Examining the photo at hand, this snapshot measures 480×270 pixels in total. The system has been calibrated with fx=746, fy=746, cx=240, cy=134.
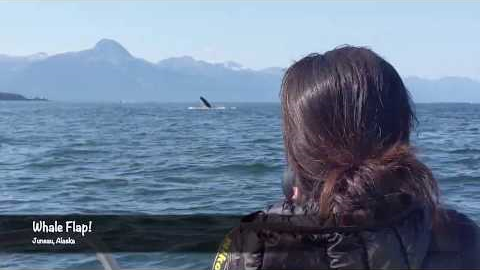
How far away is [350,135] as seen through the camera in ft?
4.83

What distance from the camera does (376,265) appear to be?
141 centimetres

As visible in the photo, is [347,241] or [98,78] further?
[98,78]

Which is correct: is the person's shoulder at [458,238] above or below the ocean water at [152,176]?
above

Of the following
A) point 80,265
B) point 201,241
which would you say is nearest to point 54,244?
point 201,241

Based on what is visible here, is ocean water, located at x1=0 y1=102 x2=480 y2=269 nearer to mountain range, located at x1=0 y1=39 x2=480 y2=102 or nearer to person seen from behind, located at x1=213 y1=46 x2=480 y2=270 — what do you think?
person seen from behind, located at x1=213 y1=46 x2=480 y2=270

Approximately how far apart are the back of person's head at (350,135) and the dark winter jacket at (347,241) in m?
0.04

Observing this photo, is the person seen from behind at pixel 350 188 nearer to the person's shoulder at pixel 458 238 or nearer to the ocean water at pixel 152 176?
the person's shoulder at pixel 458 238

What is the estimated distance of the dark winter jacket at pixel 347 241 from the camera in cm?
141

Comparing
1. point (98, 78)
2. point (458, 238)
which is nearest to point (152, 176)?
point (458, 238)

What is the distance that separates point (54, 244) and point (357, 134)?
1.57m

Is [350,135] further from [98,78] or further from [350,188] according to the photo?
[98,78]

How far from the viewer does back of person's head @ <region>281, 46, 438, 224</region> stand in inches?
57.1

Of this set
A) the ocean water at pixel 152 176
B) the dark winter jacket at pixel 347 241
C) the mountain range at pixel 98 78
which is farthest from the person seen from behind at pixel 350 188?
the mountain range at pixel 98 78

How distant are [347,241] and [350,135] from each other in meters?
0.21
